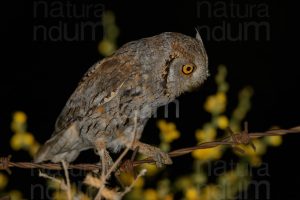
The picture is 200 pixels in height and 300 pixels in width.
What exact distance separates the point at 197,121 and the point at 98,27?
1940 mm

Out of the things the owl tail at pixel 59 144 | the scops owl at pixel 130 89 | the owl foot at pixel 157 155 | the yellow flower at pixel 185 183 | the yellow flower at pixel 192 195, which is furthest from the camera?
the yellow flower at pixel 185 183

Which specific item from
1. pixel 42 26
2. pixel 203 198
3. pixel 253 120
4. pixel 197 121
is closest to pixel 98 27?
pixel 42 26

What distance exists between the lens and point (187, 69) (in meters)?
3.20

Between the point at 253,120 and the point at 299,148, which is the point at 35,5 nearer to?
the point at 253,120

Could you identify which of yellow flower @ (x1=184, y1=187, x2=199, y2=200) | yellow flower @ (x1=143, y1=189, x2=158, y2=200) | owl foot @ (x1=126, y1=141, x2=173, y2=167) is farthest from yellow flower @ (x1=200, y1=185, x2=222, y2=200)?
owl foot @ (x1=126, y1=141, x2=173, y2=167)

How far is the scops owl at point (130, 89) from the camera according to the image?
125 inches

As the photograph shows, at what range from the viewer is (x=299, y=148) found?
743 centimetres

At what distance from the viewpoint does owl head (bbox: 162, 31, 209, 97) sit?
10.3 feet

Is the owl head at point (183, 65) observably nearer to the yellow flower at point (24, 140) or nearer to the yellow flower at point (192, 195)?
the yellow flower at point (192, 195)

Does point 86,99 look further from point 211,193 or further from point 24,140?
point 211,193

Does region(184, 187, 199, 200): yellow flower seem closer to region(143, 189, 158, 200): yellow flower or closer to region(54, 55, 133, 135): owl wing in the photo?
region(143, 189, 158, 200): yellow flower

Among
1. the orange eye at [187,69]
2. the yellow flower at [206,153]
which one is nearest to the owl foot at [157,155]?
the orange eye at [187,69]

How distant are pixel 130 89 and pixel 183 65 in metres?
0.40

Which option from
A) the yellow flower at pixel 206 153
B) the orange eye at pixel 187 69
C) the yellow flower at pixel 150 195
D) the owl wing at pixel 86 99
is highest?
the orange eye at pixel 187 69
